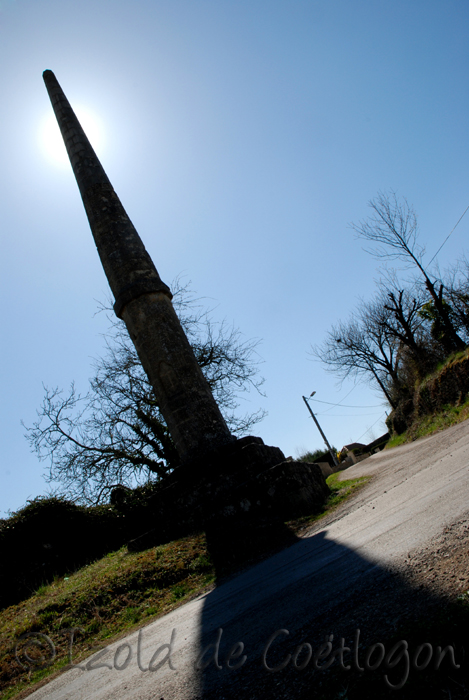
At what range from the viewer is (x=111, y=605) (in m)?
4.52

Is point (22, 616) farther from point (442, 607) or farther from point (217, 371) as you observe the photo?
point (217, 371)

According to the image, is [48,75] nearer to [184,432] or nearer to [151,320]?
[151,320]

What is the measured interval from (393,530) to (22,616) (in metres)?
4.93

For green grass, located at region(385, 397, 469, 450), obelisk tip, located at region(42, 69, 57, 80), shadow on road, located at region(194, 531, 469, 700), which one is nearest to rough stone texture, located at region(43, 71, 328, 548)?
shadow on road, located at region(194, 531, 469, 700)

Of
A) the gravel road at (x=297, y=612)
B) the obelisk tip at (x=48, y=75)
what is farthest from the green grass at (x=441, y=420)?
the obelisk tip at (x=48, y=75)

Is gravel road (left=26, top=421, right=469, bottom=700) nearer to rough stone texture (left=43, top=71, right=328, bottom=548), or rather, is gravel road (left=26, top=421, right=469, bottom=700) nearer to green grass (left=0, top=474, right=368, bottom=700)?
green grass (left=0, top=474, right=368, bottom=700)

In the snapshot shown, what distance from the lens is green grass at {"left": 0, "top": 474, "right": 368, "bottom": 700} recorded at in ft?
12.2

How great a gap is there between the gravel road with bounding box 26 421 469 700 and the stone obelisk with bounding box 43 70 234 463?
316 centimetres

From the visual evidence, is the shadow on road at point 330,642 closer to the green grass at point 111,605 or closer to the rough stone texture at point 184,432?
the green grass at point 111,605

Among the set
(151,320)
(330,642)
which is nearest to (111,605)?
(330,642)

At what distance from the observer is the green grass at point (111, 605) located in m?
3.73

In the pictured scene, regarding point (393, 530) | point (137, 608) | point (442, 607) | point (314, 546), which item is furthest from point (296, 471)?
point (442, 607)

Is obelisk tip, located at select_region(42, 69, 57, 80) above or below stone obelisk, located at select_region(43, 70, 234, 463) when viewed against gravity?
above

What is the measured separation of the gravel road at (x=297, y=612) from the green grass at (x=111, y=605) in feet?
2.32
